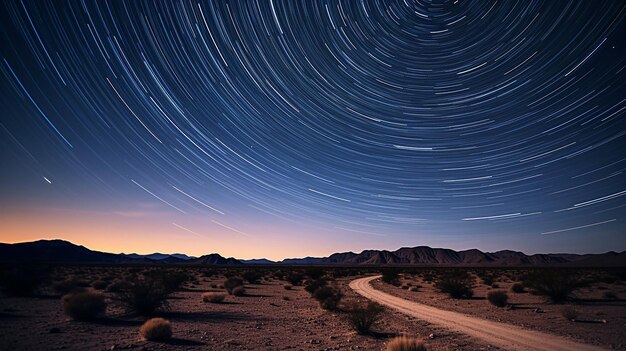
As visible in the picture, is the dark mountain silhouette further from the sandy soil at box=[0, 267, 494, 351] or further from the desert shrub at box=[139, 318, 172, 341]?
Answer: the desert shrub at box=[139, 318, 172, 341]

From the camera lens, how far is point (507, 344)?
A: 12.3m

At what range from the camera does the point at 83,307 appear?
15.0 metres

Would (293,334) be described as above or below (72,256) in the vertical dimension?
below

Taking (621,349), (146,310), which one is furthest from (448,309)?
(146,310)

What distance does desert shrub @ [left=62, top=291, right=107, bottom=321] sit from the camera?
49.1 ft

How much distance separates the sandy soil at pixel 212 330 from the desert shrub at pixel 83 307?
0.39 m

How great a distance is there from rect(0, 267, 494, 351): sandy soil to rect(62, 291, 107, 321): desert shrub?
0.39 metres

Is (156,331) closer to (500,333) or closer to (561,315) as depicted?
(500,333)

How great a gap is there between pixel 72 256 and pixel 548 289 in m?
225

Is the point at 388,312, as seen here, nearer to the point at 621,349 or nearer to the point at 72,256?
the point at 621,349

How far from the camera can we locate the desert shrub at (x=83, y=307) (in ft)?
49.1

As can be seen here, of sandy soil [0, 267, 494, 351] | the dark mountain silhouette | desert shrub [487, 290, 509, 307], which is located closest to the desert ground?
sandy soil [0, 267, 494, 351]

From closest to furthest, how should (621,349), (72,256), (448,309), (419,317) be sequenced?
(621,349), (419,317), (448,309), (72,256)

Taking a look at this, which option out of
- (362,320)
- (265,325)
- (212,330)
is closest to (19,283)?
(212,330)
